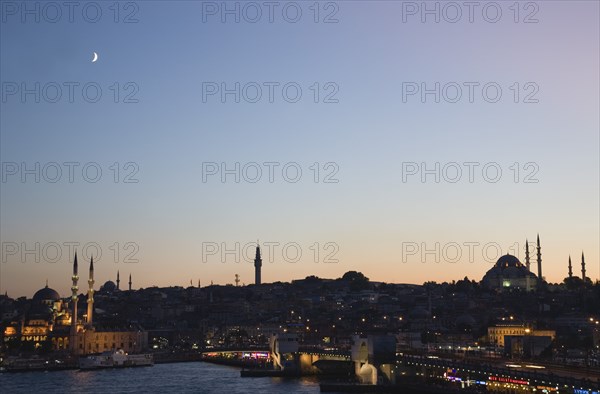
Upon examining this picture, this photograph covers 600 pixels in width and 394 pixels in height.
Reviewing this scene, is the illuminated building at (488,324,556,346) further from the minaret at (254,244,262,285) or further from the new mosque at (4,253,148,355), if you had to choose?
the minaret at (254,244,262,285)

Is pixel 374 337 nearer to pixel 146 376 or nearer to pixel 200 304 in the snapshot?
pixel 146 376

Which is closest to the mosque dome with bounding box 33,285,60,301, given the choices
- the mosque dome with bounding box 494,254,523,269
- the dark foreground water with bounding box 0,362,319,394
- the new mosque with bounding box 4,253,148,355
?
the new mosque with bounding box 4,253,148,355

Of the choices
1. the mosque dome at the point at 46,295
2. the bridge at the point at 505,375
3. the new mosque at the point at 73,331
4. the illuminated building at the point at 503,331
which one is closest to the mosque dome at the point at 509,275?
the illuminated building at the point at 503,331

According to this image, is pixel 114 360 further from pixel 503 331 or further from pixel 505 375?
pixel 505 375

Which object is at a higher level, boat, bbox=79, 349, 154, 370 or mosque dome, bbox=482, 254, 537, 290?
mosque dome, bbox=482, 254, 537, 290

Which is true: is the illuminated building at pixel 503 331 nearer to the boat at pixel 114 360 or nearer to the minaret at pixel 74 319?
the boat at pixel 114 360
